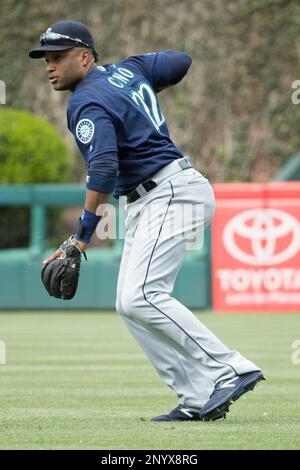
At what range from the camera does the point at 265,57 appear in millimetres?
21797

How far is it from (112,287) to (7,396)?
8.53 meters

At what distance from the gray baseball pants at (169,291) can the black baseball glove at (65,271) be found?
25 cm

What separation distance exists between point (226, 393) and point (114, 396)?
1401 millimetres

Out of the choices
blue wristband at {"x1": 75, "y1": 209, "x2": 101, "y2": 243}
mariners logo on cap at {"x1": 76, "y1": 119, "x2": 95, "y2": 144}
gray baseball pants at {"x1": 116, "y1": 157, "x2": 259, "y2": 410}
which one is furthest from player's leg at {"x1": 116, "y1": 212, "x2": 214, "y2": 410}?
mariners logo on cap at {"x1": 76, "y1": 119, "x2": 95, "y2": 144}

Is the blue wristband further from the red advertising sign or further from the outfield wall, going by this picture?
the outfield wall

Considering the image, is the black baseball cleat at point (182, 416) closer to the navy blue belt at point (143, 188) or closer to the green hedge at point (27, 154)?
the navy blue belt at point (143, 188)

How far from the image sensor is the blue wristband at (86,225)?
5.72m

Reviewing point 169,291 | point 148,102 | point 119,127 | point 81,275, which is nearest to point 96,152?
point 119,127

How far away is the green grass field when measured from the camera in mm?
5145

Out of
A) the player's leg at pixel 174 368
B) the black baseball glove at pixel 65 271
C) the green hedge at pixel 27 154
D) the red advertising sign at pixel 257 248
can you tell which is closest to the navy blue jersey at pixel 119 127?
the black baseball glove at pixel 65 271

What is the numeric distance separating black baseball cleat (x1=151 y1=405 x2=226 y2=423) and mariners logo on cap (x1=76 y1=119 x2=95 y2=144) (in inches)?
55.0

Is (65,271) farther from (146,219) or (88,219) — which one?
(146,219)

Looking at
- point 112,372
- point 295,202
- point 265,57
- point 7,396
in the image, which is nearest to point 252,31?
point 265,57

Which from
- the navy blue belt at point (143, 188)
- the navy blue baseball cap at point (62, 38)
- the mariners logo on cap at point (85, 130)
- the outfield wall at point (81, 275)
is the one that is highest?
the navy blue baseball cap at point (62, 38)
